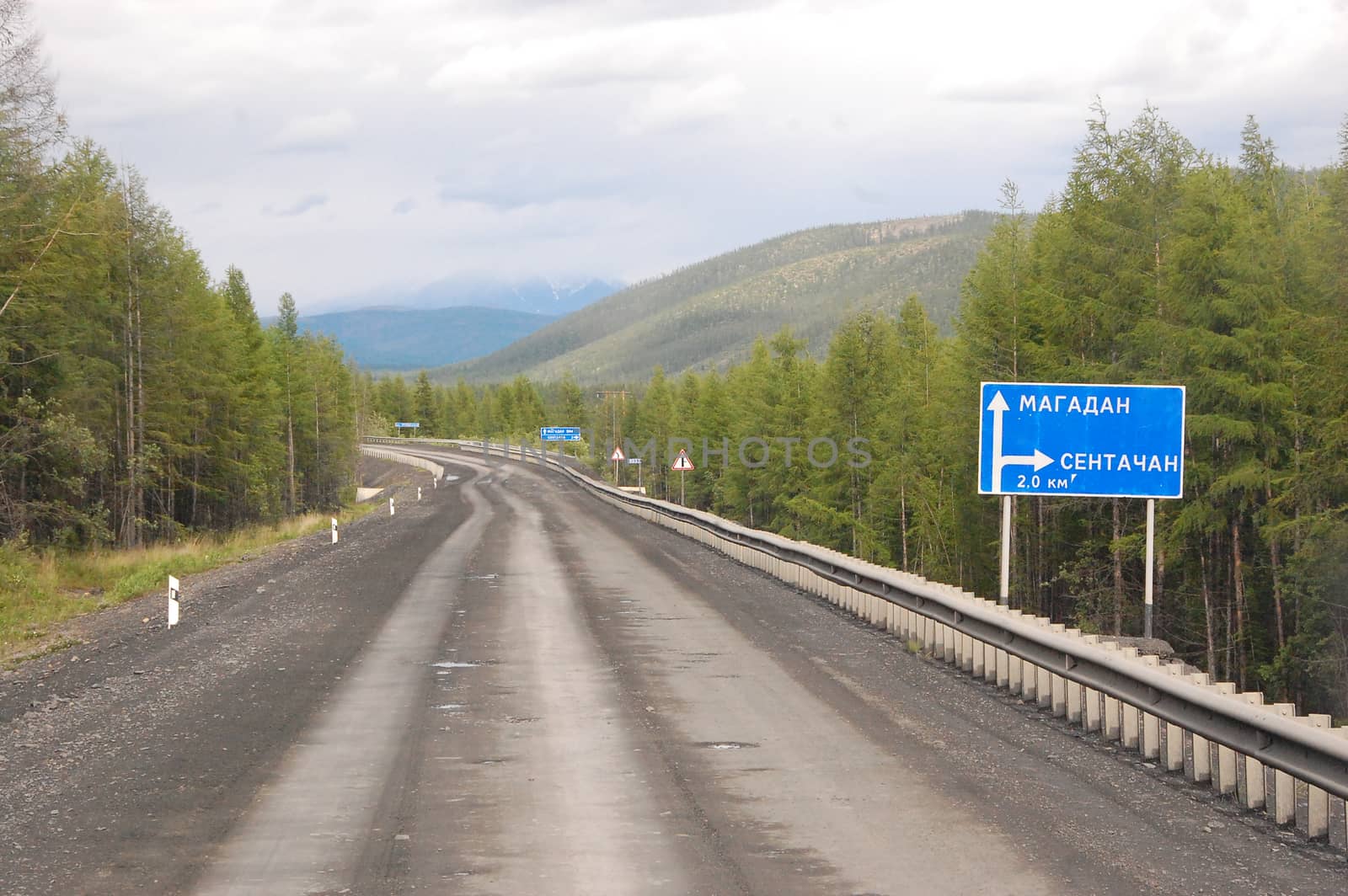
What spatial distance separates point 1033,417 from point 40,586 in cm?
1950

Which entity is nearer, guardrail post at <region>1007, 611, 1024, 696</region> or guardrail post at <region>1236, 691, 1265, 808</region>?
guardrail post at <region>1236, 691, 1265, 808</region>

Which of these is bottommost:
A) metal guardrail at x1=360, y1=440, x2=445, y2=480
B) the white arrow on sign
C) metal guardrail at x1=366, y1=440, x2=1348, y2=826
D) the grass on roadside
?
the grass on roadside

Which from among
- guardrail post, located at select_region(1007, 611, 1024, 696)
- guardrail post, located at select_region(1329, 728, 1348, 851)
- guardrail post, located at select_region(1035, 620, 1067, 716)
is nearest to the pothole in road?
guardrail post, located at select_region(1035, 620, 1067, 716)

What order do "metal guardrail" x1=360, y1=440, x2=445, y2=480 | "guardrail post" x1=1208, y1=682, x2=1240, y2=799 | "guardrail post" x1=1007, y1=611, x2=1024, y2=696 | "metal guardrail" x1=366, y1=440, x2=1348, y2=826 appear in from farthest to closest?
"metal guardrail" x1=360, y1=440, x2=445, y2=480, "guardrail post" x1=1007, y1=611, x2=1024, y2=696, "guardrail post" x1=1208, y1=682, x2=1240, y2=799, "metal guardrail" x1=366, y1=440, x2=1348, y2=826

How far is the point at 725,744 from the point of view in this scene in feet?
31.5

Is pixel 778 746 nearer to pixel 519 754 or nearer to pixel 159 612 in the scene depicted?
pixel 519 754

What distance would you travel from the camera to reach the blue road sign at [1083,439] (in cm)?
1506

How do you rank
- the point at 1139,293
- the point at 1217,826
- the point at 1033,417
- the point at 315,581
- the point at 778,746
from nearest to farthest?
the point at 1217,826, the point at 778,746, the point at 1033,417, the point at 315,581, the point at 1139,293

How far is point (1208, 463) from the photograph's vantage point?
28.5m

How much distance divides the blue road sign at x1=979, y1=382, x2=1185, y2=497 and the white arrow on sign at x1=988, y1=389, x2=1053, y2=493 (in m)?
0.01

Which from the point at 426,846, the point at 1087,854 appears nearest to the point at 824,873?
the point at 1087,854

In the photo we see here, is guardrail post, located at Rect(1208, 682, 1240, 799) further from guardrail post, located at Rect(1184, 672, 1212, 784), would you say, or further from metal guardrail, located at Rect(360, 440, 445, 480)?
metal guardrail, located at Rect(360, 440, 445, 480)

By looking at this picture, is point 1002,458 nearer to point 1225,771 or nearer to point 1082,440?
point 1082,440

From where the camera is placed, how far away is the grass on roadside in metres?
18.6
